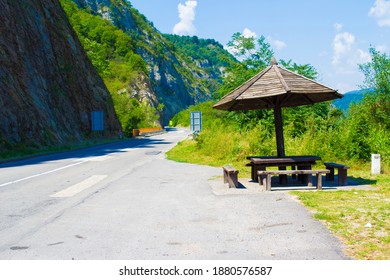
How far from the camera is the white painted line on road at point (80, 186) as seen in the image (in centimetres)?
1042

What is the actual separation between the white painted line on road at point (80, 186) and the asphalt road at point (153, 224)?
26mm

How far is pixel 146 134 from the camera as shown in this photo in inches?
2699

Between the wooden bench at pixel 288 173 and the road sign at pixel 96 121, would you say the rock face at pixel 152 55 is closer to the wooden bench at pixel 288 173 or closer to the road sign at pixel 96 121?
the road sign at pixel 96 121

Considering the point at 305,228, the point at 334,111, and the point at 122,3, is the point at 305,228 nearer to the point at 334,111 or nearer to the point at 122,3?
the point at 334,111

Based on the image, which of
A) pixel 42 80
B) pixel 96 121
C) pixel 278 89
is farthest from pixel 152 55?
pixel 278 89

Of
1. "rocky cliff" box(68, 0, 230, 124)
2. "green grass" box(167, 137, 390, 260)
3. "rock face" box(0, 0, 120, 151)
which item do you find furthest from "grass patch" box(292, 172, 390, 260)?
"rocky cliff" box(68, 0, 230, 124)

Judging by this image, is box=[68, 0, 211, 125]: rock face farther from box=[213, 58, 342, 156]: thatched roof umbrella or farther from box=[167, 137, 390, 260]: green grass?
box=[167, 137, 390, 260]: green grass

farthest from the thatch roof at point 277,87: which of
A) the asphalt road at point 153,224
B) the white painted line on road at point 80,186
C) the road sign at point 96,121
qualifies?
the road sign at point 96,121

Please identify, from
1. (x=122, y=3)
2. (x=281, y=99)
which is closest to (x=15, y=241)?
(x=281, y=99)

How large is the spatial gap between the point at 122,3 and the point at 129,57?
62.3 m

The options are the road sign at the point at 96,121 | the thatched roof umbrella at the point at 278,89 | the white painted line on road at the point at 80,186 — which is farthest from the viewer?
the road sign at the point at 96,121

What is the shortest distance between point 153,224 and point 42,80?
3353 cm

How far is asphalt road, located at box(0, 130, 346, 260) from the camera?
5.45 meters

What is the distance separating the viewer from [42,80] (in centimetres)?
3712
